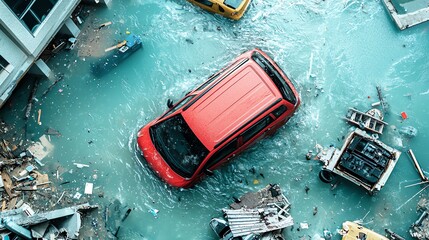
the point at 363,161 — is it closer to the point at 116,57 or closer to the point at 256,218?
the point at 256,218

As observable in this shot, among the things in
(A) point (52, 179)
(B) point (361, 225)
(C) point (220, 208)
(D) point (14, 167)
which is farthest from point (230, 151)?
(D) point (14, 167)

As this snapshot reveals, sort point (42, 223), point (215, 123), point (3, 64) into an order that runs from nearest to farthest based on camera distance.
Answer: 1. point (42, 223)
2. point (3, 64)
3. point (215, 123)

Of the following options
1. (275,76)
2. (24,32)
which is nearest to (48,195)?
(24,32)

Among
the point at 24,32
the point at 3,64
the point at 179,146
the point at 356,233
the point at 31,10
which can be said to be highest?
the point at 31,10

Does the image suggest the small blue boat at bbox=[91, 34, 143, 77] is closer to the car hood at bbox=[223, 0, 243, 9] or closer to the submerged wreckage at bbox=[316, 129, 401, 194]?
the car hood at bbox=[223, 0, 243, 9]

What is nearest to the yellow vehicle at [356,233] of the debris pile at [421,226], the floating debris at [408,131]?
the debris pile at [421,226]

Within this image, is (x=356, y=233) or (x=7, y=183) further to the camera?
(x=7, y=183)
